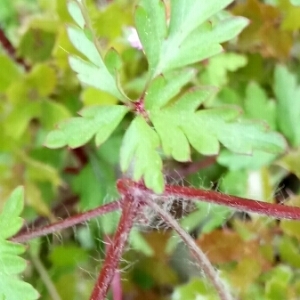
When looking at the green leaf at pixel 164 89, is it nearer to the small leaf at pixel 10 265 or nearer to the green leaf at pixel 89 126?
the green leaf at pixel 89 126

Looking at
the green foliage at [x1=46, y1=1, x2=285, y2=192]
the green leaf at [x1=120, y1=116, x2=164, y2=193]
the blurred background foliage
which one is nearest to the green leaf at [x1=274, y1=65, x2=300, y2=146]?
the blurred background foliage

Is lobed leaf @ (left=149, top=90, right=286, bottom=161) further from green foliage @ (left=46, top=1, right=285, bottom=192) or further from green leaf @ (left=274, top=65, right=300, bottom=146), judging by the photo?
green leaf @ (left=274, top=65, right=300, bottom=146)

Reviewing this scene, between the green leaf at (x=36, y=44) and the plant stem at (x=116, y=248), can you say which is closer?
the plant stem at (x=116, y=248)

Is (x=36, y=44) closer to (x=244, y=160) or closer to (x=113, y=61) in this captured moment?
(x=113, y=61)

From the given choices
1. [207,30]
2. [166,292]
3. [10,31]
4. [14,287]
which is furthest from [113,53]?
[166,292]

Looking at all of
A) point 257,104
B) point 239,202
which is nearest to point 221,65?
point 257,104

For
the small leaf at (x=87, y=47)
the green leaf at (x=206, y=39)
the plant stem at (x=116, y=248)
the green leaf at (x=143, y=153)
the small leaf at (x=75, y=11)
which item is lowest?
the plant stem at (x=116, y=248)

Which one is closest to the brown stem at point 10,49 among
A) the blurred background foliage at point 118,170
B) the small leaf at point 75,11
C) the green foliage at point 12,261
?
the blurred background foliage at point 118,170

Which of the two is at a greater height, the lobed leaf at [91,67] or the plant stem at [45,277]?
the lobed leaf at [91,67]
